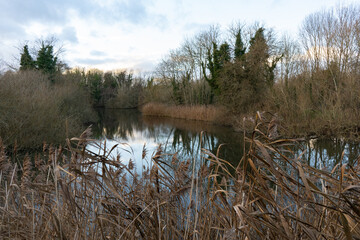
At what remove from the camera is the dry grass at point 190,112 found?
21297 millimetres

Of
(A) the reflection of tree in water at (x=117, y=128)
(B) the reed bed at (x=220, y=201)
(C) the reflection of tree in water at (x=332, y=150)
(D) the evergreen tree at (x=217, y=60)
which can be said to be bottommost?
(C) the reflection of tree in water at (x=332, y=150)

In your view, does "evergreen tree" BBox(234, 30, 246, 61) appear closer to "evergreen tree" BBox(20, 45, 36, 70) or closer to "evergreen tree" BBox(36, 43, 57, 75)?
"evergreen tree" BBox(36, 43, 57, 75)

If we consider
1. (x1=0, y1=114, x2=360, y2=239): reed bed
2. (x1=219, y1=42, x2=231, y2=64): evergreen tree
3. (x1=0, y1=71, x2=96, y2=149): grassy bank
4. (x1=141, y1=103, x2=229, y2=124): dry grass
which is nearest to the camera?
(x1=0, y1=114, x2=360, y2=239): reed bed

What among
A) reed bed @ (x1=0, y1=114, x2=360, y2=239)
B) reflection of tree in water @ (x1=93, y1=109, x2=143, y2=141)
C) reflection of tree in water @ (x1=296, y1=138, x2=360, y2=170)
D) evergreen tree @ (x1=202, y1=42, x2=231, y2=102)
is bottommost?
reflection of tree in water @ (x1=296, y1=138, x2=360, y2=170)

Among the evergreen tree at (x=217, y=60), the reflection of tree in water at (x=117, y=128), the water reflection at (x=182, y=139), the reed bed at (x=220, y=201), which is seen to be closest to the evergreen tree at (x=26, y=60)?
the reflection of tree in water at (x=117, y=128)

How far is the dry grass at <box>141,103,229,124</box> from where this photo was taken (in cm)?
2130

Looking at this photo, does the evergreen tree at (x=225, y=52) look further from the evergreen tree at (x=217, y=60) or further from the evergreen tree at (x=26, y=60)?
the evergreen tree at (x=26, y=60)

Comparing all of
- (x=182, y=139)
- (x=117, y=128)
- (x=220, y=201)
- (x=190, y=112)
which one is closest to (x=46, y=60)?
(x=117, y=128)

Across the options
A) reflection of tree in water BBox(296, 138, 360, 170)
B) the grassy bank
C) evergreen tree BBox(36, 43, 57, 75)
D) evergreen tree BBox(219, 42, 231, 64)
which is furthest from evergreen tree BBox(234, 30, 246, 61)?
evergreen tree BBox(36, 43, 57, 75)

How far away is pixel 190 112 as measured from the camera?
83.0 ft

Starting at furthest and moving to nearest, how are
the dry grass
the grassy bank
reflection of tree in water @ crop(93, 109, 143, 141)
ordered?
the dry grass → reflection of tree in water @ crop(93, 109, 143, 141) → the grassy bank

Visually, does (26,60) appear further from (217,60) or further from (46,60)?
(217,60)

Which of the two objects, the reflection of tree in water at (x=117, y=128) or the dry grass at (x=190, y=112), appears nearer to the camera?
the reflection of tree in water at (x=117, y=128)

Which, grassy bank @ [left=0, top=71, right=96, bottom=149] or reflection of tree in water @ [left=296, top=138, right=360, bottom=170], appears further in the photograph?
grassy bank @ [left=0, top=71, right=96, bottom=149]
